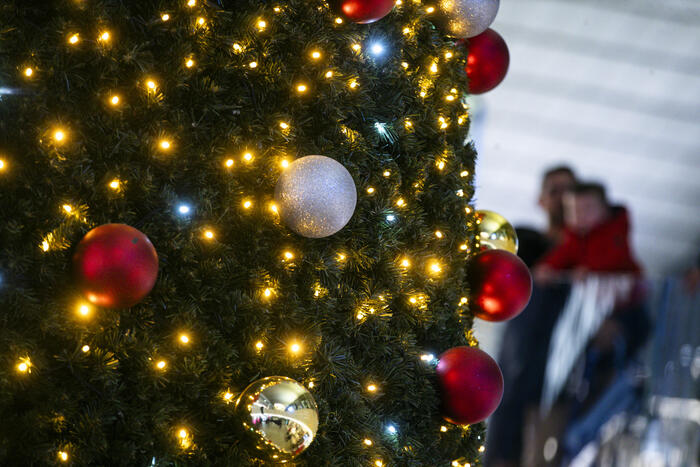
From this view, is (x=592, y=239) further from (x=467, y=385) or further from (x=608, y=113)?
(x=467, y=385)

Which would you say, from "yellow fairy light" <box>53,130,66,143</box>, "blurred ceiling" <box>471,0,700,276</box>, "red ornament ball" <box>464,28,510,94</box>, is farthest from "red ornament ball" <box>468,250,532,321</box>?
"blurred ceiling" <box>471,0,700,276</box>

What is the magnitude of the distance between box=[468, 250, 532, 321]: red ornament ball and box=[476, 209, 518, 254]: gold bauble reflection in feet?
0.33

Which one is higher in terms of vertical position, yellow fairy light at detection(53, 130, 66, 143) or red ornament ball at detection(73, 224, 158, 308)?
yellow fairy light at detection(53, 130, 66, 143)

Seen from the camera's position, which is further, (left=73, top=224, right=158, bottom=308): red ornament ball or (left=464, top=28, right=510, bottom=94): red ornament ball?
(left=464, top=28, right=510, bottom=94): red ornament ball

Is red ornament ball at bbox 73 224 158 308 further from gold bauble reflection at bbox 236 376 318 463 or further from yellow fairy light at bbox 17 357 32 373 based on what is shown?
gold bauble reflection at bbox 236 376 318 463

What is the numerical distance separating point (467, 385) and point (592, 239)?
1.82 metres

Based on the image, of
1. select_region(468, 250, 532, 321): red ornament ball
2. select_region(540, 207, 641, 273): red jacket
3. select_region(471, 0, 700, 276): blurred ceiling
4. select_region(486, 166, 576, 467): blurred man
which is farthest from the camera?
select_region(471, 0, 700, 276): blurred ceiling

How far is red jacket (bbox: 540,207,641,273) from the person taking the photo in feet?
9.18

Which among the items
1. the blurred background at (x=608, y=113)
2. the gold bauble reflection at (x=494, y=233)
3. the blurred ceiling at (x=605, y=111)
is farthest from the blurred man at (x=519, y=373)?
the blurred ceiling at (x=605, y=111)

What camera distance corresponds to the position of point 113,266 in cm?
95

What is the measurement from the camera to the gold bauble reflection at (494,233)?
147cm

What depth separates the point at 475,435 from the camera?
1306 mm

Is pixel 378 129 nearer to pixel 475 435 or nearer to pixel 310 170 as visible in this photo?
pixel 310 170

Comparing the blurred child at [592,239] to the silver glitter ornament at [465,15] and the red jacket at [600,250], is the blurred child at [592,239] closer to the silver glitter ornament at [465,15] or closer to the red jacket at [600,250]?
the red jacket at [600,250]
